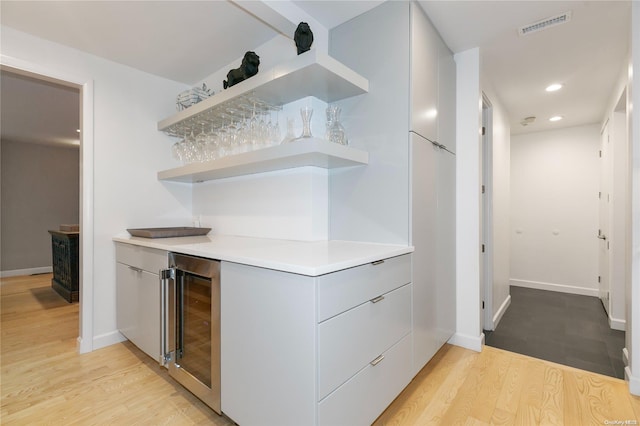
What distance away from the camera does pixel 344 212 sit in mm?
1966

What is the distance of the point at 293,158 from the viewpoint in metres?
1.69

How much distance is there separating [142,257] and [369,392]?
173 centimetres

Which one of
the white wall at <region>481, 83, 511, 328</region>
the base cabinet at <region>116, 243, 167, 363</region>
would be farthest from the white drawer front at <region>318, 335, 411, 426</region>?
→ the white wall at <region>481, 83, 511, 328</region>

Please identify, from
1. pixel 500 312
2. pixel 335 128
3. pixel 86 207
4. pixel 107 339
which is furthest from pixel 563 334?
pixel 86 207

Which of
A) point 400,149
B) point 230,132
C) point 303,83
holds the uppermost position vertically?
point 303,83

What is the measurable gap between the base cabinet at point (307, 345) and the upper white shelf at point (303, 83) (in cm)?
109

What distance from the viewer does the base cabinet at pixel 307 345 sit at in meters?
1.08

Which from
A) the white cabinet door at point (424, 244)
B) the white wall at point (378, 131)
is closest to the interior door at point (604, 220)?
the white cabinet door at point (424, 244)

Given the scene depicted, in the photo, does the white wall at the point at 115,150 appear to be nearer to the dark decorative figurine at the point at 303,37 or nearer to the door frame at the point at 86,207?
the door frame at the point at 86,207

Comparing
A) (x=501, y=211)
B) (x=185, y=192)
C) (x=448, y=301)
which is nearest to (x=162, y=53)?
(x=185, y=192)

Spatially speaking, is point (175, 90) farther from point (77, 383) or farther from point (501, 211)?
point (501, 211)

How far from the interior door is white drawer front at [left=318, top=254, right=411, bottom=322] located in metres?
3.27

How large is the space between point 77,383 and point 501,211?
4.10 metres

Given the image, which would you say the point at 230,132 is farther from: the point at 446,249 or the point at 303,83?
the point at 446,249
